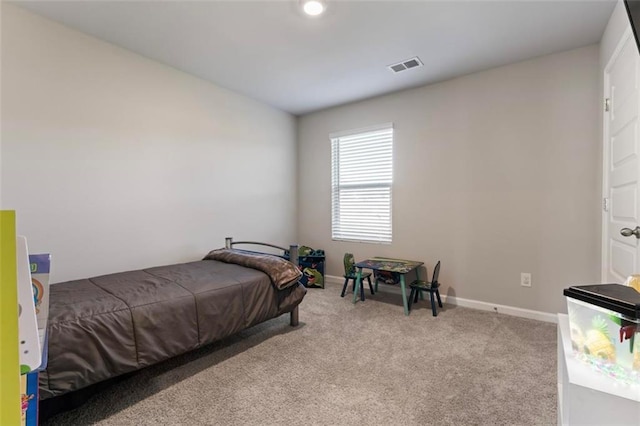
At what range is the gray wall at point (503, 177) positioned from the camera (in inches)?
101

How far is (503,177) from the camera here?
114 inches

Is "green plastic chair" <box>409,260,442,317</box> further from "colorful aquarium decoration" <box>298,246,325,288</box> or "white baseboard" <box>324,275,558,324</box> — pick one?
"colorful aquarium decoration" <box>298,246,325,288</box>

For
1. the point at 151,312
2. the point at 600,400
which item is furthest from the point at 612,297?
the point at 151,312

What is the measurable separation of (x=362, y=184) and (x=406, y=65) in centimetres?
148

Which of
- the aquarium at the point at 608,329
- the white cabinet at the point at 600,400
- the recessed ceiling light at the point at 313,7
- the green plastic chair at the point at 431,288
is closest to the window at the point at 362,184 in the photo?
the green plastic chair at the point at 431,288

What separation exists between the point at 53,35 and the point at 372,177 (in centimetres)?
320

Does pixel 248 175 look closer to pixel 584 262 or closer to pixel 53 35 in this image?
pixel 53 35

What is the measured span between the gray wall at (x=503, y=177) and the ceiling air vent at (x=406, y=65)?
1.74 feet

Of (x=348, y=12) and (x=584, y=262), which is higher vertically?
(x=348, y=12)

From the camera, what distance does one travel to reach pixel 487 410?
1.57 m

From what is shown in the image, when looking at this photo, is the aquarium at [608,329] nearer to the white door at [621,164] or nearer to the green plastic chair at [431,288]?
the white door at [621,164]

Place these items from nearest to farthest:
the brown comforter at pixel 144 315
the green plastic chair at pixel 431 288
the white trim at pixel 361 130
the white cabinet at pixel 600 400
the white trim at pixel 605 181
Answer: the white cabinet at pixel 600 400
the brown comforter at pixel 144 315
the white trim at pixel 605 181
the green plastic chair at pixel 431 288
the white trim at pixel 361 130

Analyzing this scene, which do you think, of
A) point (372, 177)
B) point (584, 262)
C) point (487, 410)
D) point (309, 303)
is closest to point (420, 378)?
point (487, 410)

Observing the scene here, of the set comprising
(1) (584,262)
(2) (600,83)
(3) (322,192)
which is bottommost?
(1) (584,262)
